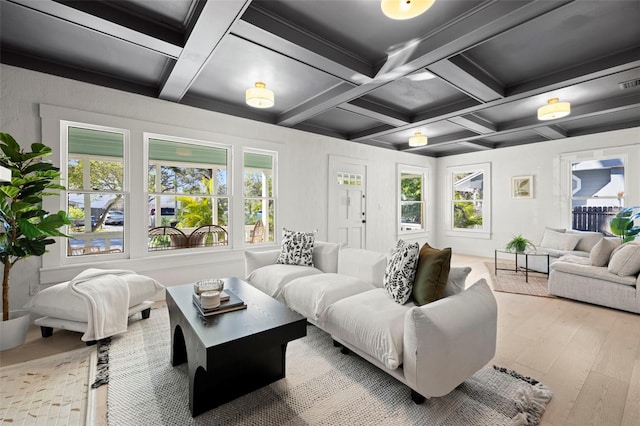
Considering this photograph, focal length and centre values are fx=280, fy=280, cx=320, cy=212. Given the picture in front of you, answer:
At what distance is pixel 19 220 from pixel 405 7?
3331 millimetres

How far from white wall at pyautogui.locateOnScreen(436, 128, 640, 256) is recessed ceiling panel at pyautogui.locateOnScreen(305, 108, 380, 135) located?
11.2 ft

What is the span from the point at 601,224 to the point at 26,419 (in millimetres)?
7813

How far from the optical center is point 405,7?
177 cm

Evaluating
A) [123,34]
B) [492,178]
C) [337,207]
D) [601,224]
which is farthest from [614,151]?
[123,34]

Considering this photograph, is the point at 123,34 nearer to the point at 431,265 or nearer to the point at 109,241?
the point at 109,241

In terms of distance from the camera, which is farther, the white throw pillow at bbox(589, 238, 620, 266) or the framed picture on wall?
the framed picture on wall

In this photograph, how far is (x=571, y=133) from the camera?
5426 mm

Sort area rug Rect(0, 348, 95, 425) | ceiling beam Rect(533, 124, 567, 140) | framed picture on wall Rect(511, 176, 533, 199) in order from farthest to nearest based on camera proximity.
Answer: framed picture on wall Rect(511, 176, 533, 199) → ceiling beam Rect(533, 124, 567, 140) → area rug Rect(0, 348, 95, 425)

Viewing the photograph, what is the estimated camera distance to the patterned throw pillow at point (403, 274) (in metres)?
2.12

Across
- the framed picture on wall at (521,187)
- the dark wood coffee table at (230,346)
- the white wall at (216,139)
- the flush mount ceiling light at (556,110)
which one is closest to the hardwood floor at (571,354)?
the dark wood coffee table at (230,346)

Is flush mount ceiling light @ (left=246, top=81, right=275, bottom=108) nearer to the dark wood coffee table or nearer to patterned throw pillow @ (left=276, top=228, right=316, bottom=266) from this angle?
patterned throw pillow @ (left=276, top=228, right=316, bottom=266)

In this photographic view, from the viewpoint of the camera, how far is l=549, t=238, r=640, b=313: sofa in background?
3.13 metres

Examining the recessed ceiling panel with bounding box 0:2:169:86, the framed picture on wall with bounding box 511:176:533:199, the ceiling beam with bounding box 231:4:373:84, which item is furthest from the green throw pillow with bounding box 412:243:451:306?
the framed picture on wall with bounding box 511:176:533:199

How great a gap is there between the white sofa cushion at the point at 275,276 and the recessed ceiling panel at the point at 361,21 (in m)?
2.31
